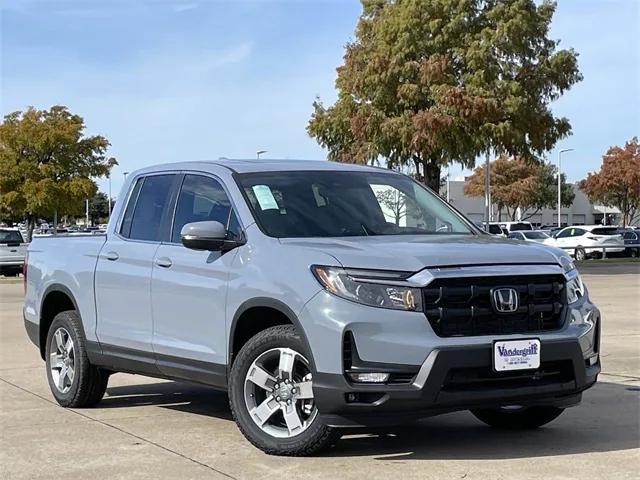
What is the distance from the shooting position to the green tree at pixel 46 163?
127 feet

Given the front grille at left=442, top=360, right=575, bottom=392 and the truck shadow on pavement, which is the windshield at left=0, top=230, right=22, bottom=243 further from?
the front grille at left=442, top=360, right=575, bottom=392

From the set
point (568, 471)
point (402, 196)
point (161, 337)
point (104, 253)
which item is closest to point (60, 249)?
point (104, 253)

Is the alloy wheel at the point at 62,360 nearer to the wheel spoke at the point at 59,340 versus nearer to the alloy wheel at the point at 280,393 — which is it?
the wheel spoke at the point at 59,340

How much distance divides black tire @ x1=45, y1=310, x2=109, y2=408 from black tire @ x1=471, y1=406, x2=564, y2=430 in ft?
10.2

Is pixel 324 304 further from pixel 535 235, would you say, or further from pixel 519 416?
pixel 535 235

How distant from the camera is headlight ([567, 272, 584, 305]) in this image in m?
6.05

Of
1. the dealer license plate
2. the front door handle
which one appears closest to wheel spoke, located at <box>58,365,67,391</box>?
the front door handle

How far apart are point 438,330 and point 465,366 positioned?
25cm

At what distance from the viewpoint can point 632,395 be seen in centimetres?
833

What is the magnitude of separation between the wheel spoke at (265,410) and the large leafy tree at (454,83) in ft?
80.0

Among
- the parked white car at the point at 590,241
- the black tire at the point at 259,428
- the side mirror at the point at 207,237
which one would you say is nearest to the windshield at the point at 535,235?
the parked white car at the point at 590,241

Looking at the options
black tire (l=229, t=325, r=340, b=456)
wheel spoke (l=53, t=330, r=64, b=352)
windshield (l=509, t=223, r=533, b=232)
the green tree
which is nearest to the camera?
black tire (l=229, t=325, r=340, b=456)

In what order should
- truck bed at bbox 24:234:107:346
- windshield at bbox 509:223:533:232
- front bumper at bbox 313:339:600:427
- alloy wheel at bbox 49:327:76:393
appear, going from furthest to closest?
windshield at bbox 509:223:533:232 < alloy wheel at bbox 49:327:76:393 < truck bed at bbox 24:234:107:346 < front bumper at bbox 313:339:600:427

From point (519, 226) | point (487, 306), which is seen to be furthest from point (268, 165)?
point (519, 226)
